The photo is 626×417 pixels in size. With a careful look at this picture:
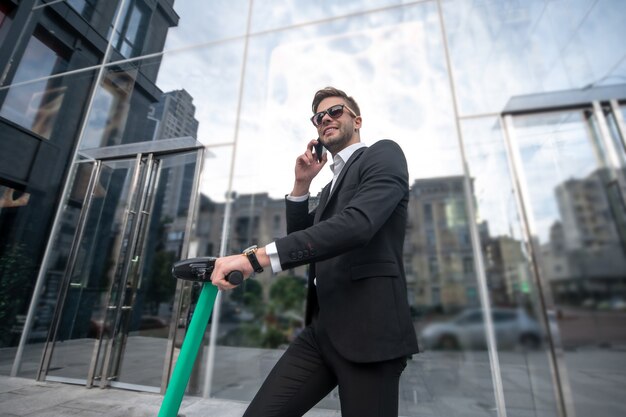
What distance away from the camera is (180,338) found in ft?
9.38

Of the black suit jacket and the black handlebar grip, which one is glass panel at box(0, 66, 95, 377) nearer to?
the black handlebar grip

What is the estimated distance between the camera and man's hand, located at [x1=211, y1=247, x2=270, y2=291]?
859 millimetres

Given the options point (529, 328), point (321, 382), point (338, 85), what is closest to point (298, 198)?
point (321, 382)

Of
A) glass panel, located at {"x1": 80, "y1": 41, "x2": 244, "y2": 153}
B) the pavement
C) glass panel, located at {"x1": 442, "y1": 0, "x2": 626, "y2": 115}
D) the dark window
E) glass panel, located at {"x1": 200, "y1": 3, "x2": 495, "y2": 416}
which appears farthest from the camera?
the dark window

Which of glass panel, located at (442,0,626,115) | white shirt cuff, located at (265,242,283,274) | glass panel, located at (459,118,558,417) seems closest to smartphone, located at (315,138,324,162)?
white shirt cuff, located at (265,242,283,274)

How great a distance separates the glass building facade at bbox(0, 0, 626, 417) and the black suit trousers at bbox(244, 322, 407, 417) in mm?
1324

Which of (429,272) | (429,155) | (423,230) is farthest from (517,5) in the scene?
(429,272)

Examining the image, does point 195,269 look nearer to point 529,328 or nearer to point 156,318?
point 529,328

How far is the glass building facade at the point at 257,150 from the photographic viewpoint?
2.67 metres

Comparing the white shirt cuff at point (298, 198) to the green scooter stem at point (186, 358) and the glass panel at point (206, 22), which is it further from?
the glass panel at point (206, 22)

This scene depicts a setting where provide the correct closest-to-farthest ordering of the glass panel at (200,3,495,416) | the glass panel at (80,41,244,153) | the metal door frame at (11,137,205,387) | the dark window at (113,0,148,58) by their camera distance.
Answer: the metal door frame at (11,137,205,387) < the glass panel at (200,3,495,416) < the glass panel at (80,41,244,153) < the dark window at (113,0,148,58)

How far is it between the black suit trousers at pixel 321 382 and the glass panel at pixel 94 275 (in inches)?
117

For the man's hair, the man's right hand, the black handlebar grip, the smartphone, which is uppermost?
the man's hair

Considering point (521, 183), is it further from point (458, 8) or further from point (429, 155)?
point (429, 155)
